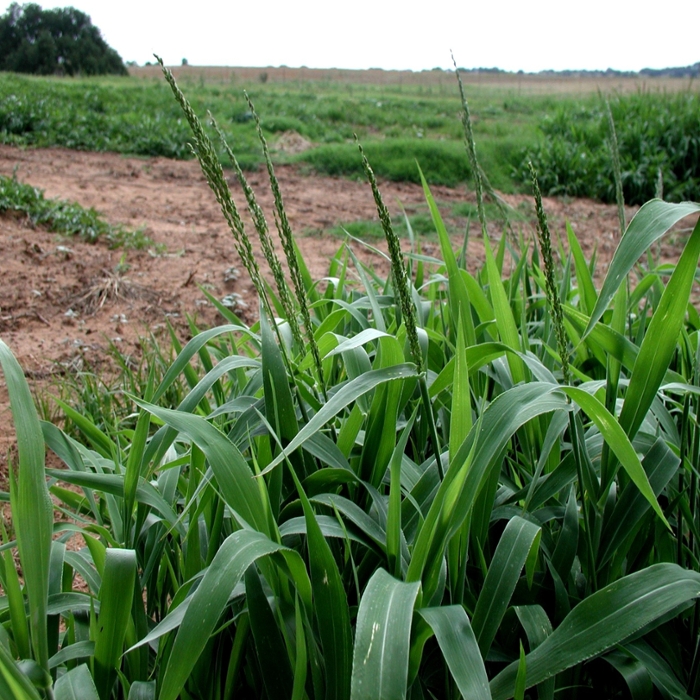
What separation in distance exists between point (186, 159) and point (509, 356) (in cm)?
641

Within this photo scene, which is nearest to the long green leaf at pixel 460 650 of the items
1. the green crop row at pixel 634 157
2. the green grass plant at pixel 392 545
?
the green grass plant at pixel 392 545

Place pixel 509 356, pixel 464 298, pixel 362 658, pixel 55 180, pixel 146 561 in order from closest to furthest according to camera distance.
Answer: pixel 362 658, pixel 146 561, pixel 509 356, pixel 464 298, pixel 55 180

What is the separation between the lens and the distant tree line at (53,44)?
24.8 metres

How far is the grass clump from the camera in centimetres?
409

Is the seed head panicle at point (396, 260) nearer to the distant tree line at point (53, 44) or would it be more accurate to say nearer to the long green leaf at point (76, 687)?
the long green leaf at point (76, 687)

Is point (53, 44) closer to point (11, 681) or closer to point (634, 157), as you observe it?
point (634, 157)

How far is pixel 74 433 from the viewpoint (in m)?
2.22

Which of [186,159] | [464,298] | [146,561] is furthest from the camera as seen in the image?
[186,159]

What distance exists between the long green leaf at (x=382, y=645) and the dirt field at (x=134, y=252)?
5.24 ft

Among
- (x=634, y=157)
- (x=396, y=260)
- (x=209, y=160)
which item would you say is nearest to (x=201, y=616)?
(x=396, y=260)

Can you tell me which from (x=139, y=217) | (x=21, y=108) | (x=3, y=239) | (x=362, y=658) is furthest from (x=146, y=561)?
(x=21, y=108)

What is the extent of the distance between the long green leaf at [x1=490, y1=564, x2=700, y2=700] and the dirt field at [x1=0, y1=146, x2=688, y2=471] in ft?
4.72

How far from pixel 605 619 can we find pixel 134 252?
371 centimetres

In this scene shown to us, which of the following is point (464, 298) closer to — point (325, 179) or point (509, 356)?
point (509, 356)
